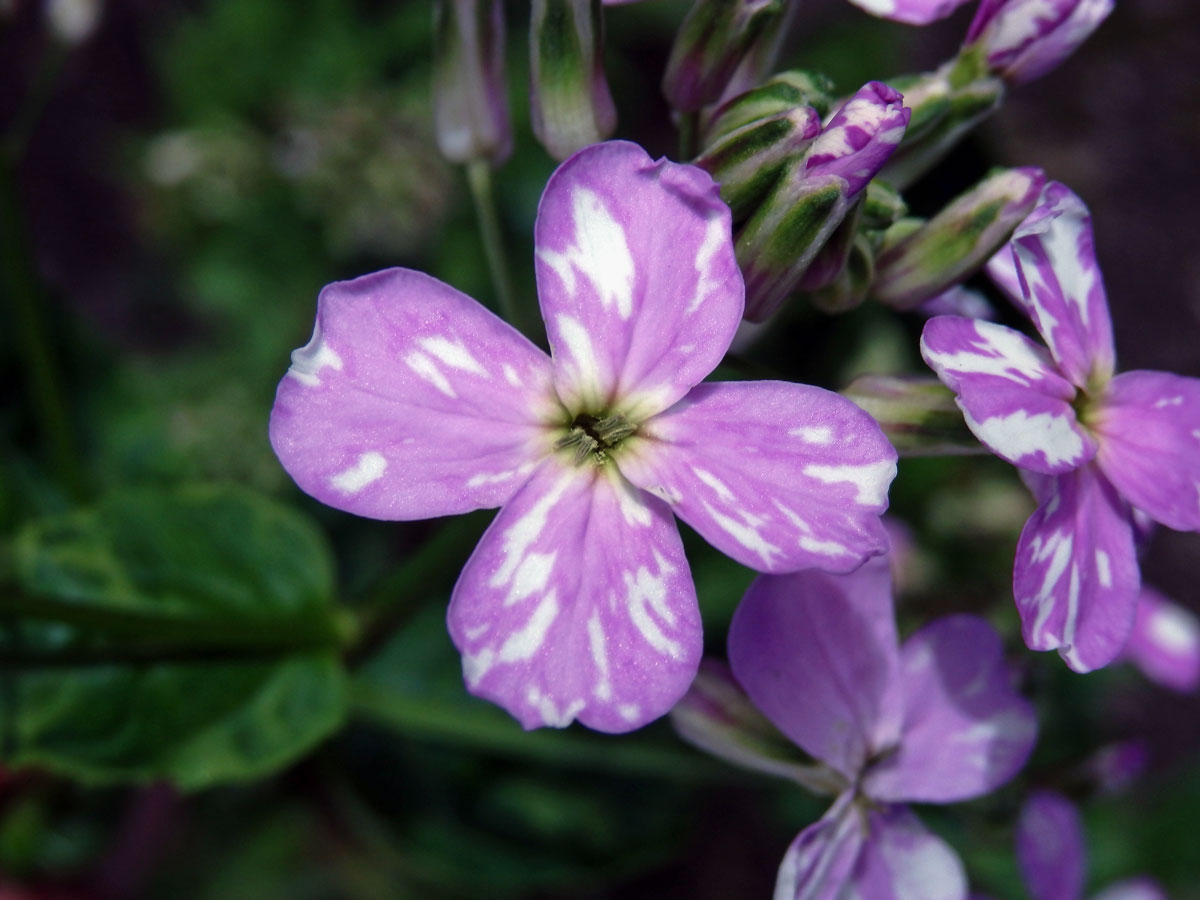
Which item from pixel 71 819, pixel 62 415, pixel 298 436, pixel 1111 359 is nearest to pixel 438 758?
pixel 71 819

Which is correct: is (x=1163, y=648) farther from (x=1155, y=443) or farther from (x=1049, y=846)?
(x=1155, y=443)

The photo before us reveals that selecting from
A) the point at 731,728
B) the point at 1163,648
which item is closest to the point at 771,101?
the point at 731,728

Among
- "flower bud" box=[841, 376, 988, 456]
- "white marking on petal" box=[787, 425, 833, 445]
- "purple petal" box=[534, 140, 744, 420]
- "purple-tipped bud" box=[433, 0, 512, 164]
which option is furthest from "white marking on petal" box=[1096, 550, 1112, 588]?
"purple-tipped bud" box=[433, 0, 512, 164]

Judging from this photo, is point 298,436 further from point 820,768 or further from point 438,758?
point 438,758

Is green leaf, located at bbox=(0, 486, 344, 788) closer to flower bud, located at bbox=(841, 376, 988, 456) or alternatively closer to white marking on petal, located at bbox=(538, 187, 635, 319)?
white marking on petal, located at bbox=(538, 187, 635, 319)

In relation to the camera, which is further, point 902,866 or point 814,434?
point 902,866

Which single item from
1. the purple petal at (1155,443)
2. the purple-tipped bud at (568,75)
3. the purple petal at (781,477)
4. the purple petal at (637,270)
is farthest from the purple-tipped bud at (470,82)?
the purple petal at (1155,443)

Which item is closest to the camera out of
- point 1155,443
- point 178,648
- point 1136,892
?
point 1155,443
